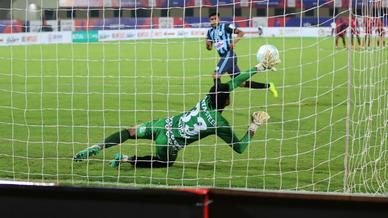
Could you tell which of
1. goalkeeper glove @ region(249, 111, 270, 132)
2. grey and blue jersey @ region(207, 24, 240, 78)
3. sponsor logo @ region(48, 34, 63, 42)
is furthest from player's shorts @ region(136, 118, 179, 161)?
sponsor logo @ region(48, 34, 63, 42)

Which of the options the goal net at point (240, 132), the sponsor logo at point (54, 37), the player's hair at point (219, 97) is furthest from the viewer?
the sponsor logo at point (54, 37)

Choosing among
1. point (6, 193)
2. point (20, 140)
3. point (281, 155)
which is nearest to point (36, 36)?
point (20, 140)

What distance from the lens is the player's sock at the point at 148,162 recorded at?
643 centimetres

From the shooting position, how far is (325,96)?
12.3m

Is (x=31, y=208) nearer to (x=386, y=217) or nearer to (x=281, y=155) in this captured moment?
(x=386, y=217)

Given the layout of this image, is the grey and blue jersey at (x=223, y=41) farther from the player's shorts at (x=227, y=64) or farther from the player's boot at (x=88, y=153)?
the player's boot at (x=88, y=153)

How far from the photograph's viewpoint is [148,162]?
6.48 meters

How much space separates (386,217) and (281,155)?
4800 mm

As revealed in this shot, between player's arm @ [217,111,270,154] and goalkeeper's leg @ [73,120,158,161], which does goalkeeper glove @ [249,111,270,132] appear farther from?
goalkeeper's leg @ [73,120,158,161]

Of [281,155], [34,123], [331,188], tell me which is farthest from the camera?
[34,123]

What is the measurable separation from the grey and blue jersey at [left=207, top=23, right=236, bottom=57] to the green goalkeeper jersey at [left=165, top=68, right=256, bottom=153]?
5.13ft

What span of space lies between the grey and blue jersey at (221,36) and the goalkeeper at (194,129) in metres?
1.46

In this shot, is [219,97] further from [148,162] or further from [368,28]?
[368,28]

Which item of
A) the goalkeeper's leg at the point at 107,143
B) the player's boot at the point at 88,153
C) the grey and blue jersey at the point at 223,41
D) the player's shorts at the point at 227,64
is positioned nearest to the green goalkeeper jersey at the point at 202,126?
the goalkeeper's leg at the point at 107,143
